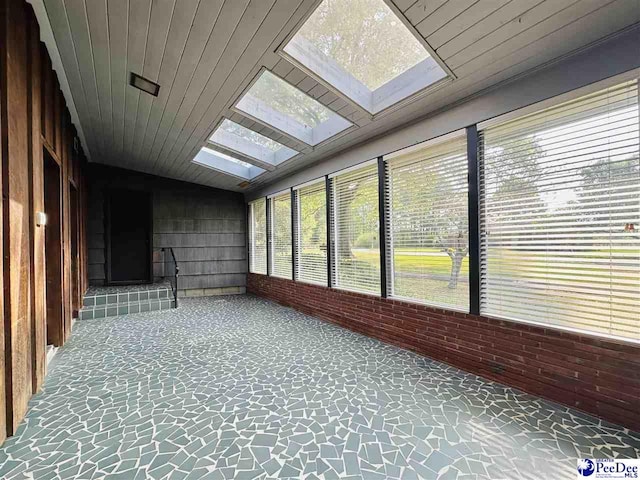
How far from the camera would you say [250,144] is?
5.46 metres

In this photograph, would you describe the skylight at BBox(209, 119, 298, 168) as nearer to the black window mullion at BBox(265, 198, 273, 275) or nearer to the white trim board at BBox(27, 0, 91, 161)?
the black window mullion at BBox(265, 198, 273, 275)

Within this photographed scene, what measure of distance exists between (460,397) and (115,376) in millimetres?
3280

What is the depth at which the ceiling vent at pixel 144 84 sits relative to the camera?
326cm

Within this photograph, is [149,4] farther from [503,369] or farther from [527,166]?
[503,369]

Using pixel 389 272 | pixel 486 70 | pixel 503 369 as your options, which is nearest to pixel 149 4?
pixel 486 70

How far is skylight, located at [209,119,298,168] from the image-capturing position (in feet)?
16.2

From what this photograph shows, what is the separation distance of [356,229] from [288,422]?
2.94 metres

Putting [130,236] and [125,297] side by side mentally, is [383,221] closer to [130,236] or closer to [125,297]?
[125,297]

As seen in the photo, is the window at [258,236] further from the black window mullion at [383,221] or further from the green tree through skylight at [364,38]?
the green tree through skylight at [364,38]

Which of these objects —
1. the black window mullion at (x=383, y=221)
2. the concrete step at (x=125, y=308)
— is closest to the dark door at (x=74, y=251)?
the concrete step at (x=125, y=308)

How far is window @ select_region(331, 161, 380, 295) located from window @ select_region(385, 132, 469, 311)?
308 mm

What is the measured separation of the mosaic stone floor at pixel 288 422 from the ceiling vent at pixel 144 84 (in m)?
3.05

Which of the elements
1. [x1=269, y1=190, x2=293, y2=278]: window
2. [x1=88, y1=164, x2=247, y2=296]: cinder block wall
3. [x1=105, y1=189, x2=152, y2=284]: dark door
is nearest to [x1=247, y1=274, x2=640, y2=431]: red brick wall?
[x1=269, y1=190, x2=293, y2=278]: window

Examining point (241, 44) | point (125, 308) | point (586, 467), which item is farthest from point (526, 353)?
point (125, 308)
